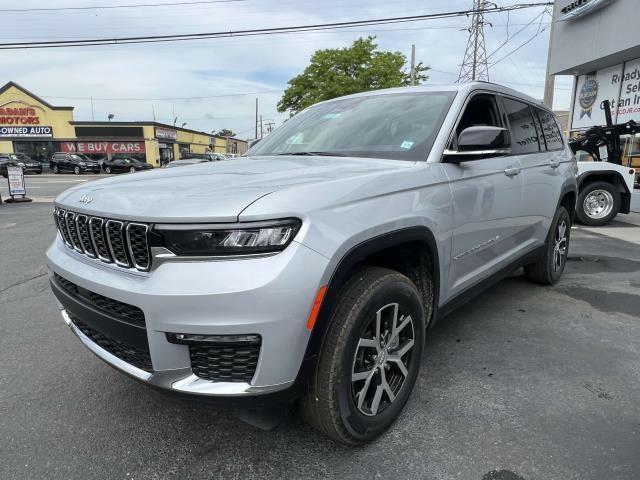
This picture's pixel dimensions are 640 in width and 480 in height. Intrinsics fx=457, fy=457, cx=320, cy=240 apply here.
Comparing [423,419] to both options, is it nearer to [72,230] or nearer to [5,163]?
[72,230]

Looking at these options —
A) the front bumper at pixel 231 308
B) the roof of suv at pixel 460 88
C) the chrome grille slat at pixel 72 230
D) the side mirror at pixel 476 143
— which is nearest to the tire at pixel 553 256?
the roof of suv at pixel 460 88

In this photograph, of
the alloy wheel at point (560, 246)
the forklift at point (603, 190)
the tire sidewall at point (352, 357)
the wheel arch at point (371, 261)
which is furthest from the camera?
the forklift at point (603, 190)

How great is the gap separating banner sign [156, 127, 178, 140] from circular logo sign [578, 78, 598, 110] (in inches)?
1801

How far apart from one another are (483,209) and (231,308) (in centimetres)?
194

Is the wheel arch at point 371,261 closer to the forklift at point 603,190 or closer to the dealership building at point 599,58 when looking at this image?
the forklift at point 603,190

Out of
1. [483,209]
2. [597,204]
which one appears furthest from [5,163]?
[483,209]

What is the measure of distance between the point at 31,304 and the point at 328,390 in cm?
379

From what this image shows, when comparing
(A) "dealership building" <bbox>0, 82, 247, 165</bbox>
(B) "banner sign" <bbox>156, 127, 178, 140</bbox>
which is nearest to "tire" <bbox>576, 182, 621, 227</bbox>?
(A) "dealership building" <bbox>0, 82, 247, 165</bbox>

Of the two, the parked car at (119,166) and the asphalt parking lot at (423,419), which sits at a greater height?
the asphalt parking lot at (423,419)

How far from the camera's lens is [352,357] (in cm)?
196

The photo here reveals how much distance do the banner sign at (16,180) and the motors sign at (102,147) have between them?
3721 centimetres

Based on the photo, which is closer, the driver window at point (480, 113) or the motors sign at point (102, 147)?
the driver window at point (480, 113)

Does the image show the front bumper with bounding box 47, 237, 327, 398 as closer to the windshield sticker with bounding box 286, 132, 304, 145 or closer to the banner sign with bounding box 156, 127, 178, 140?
the windshield sticker with bounding box 286, 132, 304, 145

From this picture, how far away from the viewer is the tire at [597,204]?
358 inches
